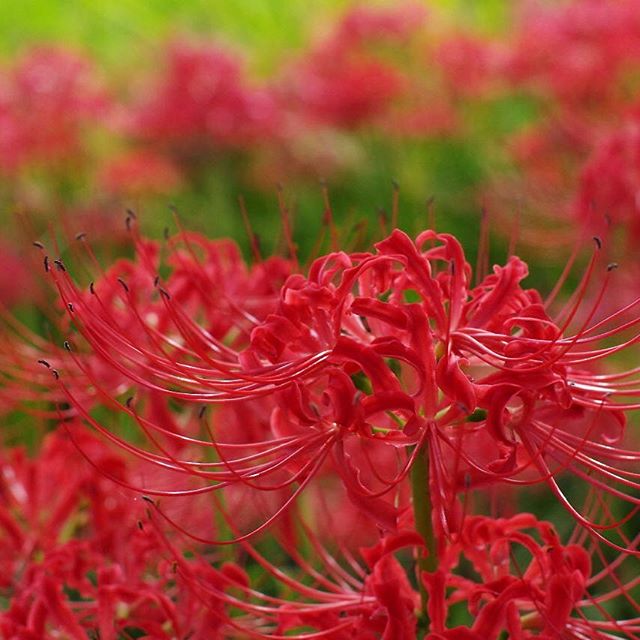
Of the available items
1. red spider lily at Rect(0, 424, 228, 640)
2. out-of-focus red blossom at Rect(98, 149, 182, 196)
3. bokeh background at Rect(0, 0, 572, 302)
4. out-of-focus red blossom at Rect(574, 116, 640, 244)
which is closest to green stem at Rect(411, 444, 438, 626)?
red spider lily at Rect(0, 424, 228, 640)

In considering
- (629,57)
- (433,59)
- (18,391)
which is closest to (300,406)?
(18,391)

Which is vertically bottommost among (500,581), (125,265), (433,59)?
(433,59)

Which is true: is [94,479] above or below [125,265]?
below

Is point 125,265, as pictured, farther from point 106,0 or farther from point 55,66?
point 106,0

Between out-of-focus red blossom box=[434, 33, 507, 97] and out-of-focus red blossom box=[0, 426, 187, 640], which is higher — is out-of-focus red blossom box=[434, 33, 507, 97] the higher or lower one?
the lower one

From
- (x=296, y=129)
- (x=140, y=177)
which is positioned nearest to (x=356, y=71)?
(x=296, y=129)

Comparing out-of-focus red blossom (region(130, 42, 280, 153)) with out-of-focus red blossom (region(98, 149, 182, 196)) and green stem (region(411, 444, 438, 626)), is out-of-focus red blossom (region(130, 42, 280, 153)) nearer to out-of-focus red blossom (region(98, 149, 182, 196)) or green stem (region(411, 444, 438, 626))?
out-of-focus red blossom (region(98, 149, 182, 196))
